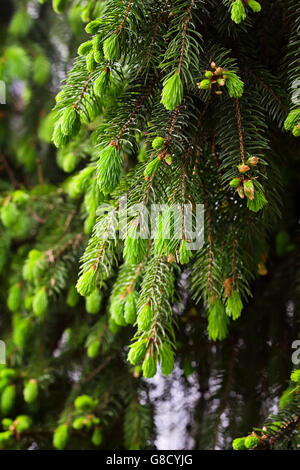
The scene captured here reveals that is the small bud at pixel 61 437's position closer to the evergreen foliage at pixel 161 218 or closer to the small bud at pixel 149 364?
the evergreen foliage at pixel 161 218

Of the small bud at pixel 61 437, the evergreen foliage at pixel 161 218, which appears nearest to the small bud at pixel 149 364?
the evergreen foliage at pixel 161 218

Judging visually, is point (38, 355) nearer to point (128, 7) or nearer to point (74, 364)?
point (74, 364)

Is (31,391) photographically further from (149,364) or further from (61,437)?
(149,364)

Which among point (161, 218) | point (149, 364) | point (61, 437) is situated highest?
point (161, 218)

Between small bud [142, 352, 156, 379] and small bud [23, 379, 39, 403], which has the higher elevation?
small bud [142, 352, 156, 379]

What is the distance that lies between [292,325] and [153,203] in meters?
0.45

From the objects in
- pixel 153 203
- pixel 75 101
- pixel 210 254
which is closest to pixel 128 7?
pixel 75 101

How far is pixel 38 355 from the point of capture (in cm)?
114

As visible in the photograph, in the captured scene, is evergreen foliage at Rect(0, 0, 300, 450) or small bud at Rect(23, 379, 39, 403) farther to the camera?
small bud at Rect(23, 379, 39, 403)

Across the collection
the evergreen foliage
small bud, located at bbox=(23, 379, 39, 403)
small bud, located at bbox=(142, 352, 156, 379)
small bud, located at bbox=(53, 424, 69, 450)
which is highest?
the evergreen foliage

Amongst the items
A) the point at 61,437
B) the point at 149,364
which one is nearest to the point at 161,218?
the point at 149,364

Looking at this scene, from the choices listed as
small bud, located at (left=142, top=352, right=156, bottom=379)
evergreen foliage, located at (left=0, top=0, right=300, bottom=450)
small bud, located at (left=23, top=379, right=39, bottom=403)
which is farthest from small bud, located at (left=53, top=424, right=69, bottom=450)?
small bud, located at (left=142, top=352, right=156, bottom=379)

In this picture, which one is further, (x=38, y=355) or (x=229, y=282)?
(x=38, y=355)

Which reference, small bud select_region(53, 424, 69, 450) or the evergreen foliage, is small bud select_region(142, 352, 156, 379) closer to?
the evergreen foliage
